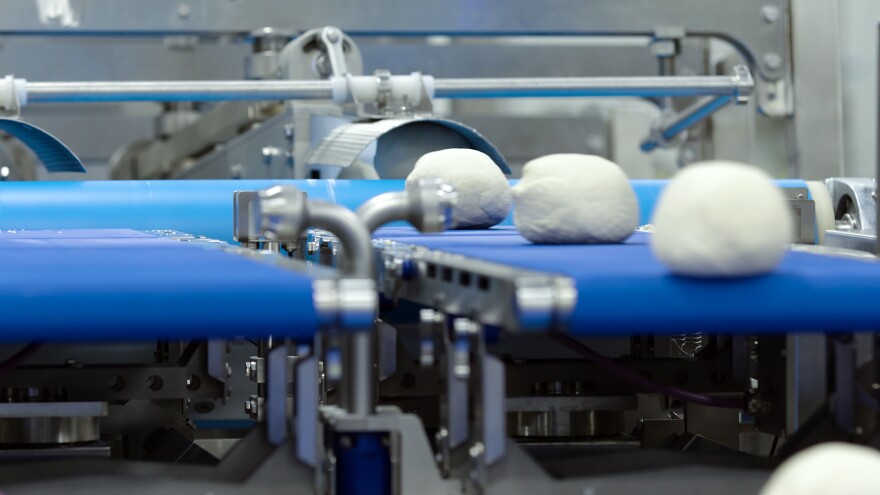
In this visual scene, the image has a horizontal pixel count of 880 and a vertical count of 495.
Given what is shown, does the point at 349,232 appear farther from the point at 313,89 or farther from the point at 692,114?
the point at 692,114

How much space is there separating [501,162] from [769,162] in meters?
1.51

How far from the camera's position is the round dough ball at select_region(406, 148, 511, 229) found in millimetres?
1937

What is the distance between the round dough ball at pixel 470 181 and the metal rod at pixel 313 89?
1034mm

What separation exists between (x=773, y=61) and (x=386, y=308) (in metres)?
2.03

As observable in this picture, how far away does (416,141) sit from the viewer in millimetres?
2879

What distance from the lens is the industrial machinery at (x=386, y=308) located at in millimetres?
1150

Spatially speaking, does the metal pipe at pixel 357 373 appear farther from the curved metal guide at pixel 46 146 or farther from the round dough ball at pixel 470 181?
the curved metal guide at pixel 46 146

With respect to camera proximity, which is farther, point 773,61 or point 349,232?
point 773,61

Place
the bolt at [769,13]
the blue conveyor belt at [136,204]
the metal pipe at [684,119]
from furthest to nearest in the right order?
the bolt at [769,13], the metal pipe at [684,119], the blue conveyor belt at [136,204]

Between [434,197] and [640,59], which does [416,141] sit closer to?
[434,197]

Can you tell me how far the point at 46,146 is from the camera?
2.85 metres

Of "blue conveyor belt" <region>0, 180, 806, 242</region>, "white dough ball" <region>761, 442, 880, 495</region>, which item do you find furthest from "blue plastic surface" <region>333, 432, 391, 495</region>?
"blue conveyor belt" <region>0, 180, 806, 242</region>

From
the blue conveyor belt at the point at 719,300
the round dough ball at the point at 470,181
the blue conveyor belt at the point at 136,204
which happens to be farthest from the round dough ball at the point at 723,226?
the blue conveyor belt at the point at 136,204

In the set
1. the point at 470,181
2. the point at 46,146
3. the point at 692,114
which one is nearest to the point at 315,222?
the point at 470,181
